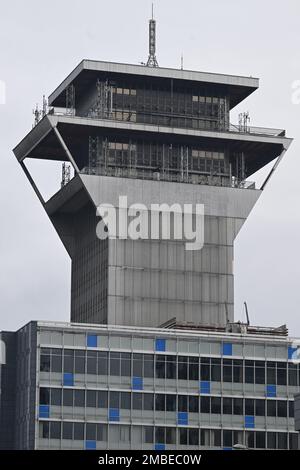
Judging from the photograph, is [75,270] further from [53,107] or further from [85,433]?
[85,433]

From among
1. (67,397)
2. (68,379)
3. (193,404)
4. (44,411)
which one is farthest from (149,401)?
(44,411)

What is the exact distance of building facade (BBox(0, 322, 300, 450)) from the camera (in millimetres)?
149250

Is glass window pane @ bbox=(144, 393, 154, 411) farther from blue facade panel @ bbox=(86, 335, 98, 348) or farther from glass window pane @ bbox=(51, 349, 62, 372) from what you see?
glass window pane @ bbox=(51, 349, 62, 372)

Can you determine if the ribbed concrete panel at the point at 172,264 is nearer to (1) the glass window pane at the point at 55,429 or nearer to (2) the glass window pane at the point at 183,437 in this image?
(2) the glass window pane at the point at 183,437

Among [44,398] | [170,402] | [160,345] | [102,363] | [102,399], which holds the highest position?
[160,345]

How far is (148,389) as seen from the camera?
15250cm

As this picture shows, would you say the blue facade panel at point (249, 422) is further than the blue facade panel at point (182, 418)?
Yes

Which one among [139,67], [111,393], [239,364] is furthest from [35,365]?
[139,67]

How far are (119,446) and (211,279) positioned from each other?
113 feet

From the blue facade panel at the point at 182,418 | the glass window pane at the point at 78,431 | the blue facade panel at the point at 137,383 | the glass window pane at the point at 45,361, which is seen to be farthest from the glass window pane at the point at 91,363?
the blue facade panel at the point at 182,418

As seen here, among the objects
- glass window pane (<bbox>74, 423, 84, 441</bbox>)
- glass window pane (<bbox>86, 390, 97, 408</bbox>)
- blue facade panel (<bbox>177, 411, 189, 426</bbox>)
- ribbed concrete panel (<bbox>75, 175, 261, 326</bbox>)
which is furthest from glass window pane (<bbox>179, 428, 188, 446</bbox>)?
ribbed concrete panel (<bbox>75, 175, 261, 326</bbox>)

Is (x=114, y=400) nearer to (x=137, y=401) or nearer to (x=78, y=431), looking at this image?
(x=137, y=401)

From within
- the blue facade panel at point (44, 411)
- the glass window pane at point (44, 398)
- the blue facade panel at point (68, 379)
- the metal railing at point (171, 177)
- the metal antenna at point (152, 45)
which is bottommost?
the blue facade panel at point (44, 411)

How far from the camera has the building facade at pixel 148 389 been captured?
149 meters
